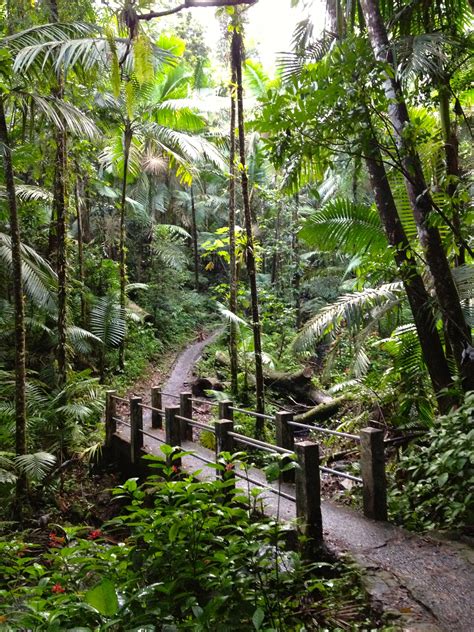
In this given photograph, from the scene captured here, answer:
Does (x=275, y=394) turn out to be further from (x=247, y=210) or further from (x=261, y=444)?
(x=261, y=444)

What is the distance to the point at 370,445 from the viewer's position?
4.59 m

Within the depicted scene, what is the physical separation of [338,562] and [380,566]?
0.33m

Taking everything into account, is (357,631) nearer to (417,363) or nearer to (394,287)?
(417,363)

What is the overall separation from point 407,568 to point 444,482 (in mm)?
812

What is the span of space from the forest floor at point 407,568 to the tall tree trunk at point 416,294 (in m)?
1.66

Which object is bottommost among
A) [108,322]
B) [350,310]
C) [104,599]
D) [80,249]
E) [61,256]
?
[104,599]

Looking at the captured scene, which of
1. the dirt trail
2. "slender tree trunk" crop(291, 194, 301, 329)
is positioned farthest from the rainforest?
"slender tree trunk" crop(291, 194, 301, 329)

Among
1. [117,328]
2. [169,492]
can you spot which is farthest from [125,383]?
[169,492]

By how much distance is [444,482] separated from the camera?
4145 millimetres

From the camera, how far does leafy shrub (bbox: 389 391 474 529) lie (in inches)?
162

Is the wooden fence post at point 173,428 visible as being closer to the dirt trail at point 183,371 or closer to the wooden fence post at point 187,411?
the wooden fence post at point 187,411

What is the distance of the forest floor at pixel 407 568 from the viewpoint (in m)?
3.09

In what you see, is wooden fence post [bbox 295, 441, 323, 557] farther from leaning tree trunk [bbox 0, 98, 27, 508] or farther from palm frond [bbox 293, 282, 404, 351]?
leaning tree trunk [bbox 0, 98, 27, 508]

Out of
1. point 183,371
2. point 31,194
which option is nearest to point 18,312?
point 31,194
